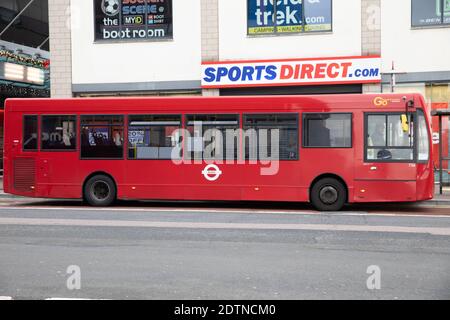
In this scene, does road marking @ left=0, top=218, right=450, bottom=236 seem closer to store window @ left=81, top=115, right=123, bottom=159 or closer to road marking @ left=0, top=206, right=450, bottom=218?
road marking @ left=0, top=206, right=450, bottom=218

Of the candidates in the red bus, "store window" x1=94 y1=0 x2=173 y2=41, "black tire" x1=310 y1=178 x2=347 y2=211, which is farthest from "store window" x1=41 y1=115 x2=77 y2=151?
"store window" x1=94 y1=0 x2=173 y2=41

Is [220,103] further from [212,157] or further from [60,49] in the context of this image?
[60,49]

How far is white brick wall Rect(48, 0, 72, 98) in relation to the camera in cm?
2378

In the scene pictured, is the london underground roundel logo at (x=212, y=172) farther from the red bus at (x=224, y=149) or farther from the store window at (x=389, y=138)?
the store window at (x=389, y=138)

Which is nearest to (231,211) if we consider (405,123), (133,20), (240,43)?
(405,123)

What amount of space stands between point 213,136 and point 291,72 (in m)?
7.99

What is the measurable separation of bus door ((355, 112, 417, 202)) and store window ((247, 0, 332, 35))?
28.8 ft

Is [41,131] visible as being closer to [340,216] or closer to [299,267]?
[340,216]

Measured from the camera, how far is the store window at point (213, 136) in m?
14.6

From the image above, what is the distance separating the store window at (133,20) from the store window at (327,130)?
1042 centimetres

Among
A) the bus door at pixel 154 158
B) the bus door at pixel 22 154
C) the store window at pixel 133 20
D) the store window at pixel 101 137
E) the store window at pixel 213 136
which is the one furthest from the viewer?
the store window at pixel 133 20

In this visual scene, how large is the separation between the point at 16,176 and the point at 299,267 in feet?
35.0

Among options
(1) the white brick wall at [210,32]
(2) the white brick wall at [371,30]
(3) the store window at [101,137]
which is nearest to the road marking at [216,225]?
(3) the store window at [101,137]

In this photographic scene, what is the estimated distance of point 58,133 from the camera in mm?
15562
